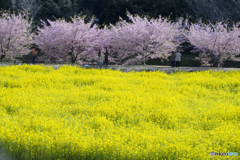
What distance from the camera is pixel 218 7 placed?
108 ft

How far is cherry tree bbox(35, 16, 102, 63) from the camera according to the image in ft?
72.6

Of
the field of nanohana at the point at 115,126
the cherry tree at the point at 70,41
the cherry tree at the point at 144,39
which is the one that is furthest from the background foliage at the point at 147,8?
the field of nanohana at the point at 115,126

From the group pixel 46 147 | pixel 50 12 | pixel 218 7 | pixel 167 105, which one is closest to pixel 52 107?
pixel 46 147

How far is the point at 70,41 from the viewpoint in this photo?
72.8 feet

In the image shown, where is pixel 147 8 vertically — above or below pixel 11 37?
above

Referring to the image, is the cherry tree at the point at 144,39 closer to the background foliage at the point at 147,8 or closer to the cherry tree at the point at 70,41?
the cherry tree at the point at 70,41

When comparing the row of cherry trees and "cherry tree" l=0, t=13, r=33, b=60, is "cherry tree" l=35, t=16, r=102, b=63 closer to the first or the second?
the row of cherry trees

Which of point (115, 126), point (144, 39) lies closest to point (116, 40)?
point (144, 39)

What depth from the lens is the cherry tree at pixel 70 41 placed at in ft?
72.6

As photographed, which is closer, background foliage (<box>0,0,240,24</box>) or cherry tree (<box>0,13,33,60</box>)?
cherry tree (<box>0,13,33,60</box>)

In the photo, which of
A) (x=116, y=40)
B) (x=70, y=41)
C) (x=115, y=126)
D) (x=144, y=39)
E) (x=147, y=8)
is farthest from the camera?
(x=147, y=8)

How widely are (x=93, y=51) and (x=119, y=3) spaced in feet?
76.3

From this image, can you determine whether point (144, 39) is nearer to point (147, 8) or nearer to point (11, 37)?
point (11, 37)

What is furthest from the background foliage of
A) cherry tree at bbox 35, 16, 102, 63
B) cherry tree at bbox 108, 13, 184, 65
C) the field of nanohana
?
the field of nanohana
